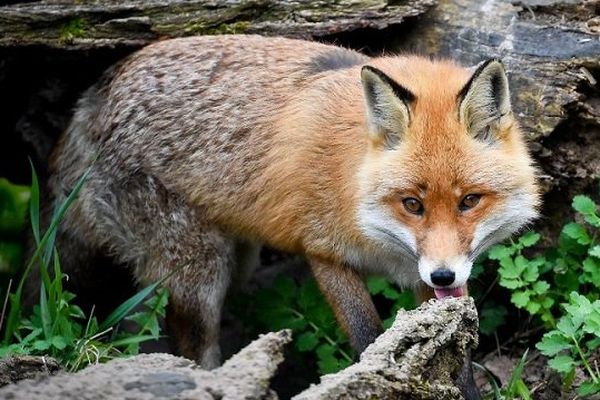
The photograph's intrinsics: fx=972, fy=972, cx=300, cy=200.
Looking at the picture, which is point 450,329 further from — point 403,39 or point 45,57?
point 45,57

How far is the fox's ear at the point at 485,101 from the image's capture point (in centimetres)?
474

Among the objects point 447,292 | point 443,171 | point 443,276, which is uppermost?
point 443,171

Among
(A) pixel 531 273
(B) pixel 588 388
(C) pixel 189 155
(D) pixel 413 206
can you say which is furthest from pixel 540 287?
(C) pixel 189 155

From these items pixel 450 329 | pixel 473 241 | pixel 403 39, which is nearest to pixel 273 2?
pixel 403 39

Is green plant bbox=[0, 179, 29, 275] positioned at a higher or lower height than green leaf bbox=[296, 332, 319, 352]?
higher

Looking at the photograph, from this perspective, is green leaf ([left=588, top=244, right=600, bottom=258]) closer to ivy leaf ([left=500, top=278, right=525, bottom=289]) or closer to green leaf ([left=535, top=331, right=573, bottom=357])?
ivy leaf ([left=500, top=278, right=525, bottom=289])

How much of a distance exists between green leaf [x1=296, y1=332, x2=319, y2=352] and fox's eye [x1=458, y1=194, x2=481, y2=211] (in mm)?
1853

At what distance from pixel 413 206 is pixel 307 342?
1772 mm

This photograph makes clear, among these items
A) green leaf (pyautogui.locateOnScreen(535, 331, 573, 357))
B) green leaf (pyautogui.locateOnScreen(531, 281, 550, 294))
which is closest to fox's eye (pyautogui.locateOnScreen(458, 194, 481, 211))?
green leaf (pyautogui.locateOnScreen(535, 331, 573, 357))

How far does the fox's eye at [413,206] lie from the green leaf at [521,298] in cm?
117

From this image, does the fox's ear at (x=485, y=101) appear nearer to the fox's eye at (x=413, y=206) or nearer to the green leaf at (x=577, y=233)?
the fox's eye at (x=413, y=206)

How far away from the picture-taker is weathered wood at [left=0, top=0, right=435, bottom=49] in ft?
19.9

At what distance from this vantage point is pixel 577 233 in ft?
18.8

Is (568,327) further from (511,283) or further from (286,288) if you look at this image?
(286,288)
